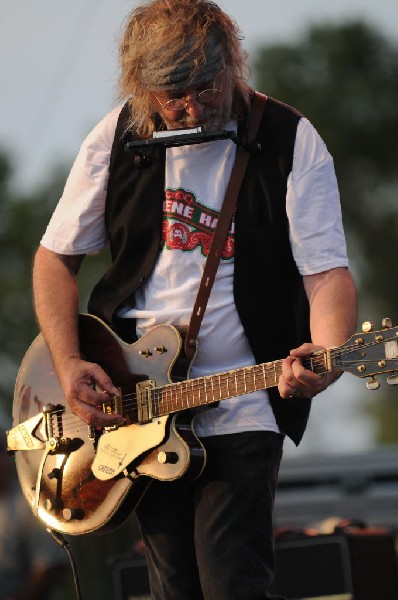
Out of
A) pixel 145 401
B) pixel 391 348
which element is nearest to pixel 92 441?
pixel 145 401

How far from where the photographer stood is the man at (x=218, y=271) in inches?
164

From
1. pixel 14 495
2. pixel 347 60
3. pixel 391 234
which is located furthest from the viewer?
pixel 347 60

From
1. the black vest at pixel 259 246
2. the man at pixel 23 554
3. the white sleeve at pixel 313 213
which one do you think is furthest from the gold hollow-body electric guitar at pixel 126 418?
the man at pixel 23 554

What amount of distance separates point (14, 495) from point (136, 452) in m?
3.46

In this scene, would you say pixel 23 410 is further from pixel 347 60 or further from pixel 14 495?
pixel 347 60

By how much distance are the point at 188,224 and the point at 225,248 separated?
150 millimetres

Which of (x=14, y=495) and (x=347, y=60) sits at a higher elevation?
(x=347, y=60)

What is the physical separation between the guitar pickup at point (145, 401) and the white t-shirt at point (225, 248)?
152 millimetres

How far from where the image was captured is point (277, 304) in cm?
432

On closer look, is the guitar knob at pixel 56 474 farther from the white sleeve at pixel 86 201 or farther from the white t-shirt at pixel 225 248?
the white sleeve at pixel 86 201

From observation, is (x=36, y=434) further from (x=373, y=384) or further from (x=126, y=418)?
(x=373, y=384)

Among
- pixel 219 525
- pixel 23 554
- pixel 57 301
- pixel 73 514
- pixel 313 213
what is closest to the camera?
pixel 219 525

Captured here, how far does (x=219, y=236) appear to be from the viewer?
4.29 metres

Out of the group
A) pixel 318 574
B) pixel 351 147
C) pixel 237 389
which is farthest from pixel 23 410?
pixel 351 147
